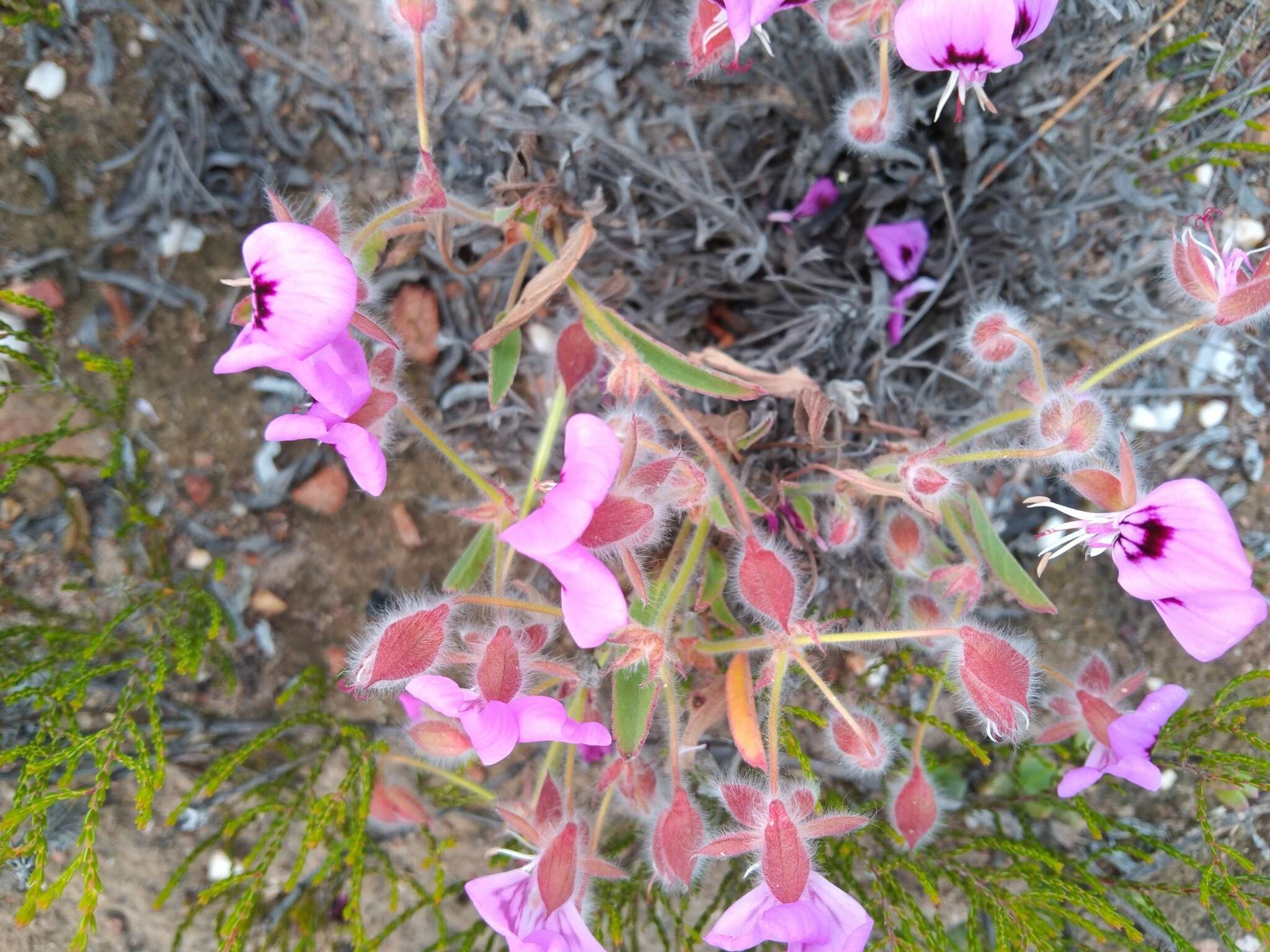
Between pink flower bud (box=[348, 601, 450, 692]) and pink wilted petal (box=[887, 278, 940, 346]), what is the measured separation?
133cm

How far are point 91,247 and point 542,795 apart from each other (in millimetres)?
1839

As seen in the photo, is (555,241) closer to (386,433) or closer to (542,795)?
(386,433)

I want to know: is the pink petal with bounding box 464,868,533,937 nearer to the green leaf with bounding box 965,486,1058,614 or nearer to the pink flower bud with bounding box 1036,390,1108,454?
the green leaf with bounding box 965,486,1058,614

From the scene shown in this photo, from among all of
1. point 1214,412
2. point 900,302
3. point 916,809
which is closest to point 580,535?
point 916,809

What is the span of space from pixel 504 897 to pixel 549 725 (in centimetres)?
→ 43

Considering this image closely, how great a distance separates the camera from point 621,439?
150 centimetres

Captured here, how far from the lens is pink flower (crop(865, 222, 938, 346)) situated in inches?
86.1

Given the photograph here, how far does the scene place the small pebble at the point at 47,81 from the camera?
225cm

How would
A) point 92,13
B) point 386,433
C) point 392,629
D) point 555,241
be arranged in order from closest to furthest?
1. point 392,629
2. point 386,433
3. point 555,241
4. point 92,13

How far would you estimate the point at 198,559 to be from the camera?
7.84 ft

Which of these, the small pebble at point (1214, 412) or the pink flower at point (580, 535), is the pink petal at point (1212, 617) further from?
the small pebble at point (1214, 412)

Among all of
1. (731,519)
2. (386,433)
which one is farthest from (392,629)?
(731,519)

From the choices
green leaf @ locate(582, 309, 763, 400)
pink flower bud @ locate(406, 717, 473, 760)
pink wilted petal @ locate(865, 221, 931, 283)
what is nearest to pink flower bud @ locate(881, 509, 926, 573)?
green leaf @ locate(582, 309, 763, 400)

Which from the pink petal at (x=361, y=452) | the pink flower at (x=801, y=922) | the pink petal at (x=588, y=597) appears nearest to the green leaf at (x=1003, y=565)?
the pink flower at (x=801, y=922)
